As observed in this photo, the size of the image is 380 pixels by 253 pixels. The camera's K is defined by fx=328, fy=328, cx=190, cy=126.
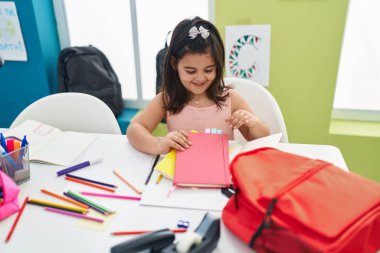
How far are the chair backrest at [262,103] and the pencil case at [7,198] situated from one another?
826 millimetres

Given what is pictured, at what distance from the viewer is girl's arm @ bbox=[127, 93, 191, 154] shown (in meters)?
0.96

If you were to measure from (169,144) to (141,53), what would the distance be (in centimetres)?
130

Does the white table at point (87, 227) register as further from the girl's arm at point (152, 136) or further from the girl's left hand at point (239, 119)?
the girl's left hand at point (239, 119)

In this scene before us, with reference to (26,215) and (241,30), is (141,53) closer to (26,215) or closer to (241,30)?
(241,30)

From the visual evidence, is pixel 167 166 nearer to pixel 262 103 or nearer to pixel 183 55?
pixel 183 55

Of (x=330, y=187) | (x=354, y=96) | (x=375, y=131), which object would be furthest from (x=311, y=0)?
(x=330, y=187)

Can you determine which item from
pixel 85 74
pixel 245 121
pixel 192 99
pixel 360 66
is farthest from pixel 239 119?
pixel 85 74

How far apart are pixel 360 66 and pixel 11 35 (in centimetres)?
206

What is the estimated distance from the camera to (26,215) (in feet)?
2.43

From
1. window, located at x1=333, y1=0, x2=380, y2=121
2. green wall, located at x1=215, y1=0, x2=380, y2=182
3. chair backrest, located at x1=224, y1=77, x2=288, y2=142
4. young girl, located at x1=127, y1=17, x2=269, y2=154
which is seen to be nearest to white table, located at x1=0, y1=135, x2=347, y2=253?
young girl, located at x1=127, y1=17, x2=269, y2=154

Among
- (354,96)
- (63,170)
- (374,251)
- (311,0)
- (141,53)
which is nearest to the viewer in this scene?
(374,251)

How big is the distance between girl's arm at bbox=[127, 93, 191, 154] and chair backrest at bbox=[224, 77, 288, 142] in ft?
1.05

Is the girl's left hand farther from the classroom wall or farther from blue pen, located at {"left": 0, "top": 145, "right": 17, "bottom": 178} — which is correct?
the classroom wall

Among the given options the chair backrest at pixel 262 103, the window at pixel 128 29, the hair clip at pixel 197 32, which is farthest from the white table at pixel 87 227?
the window at pixel 128 29
